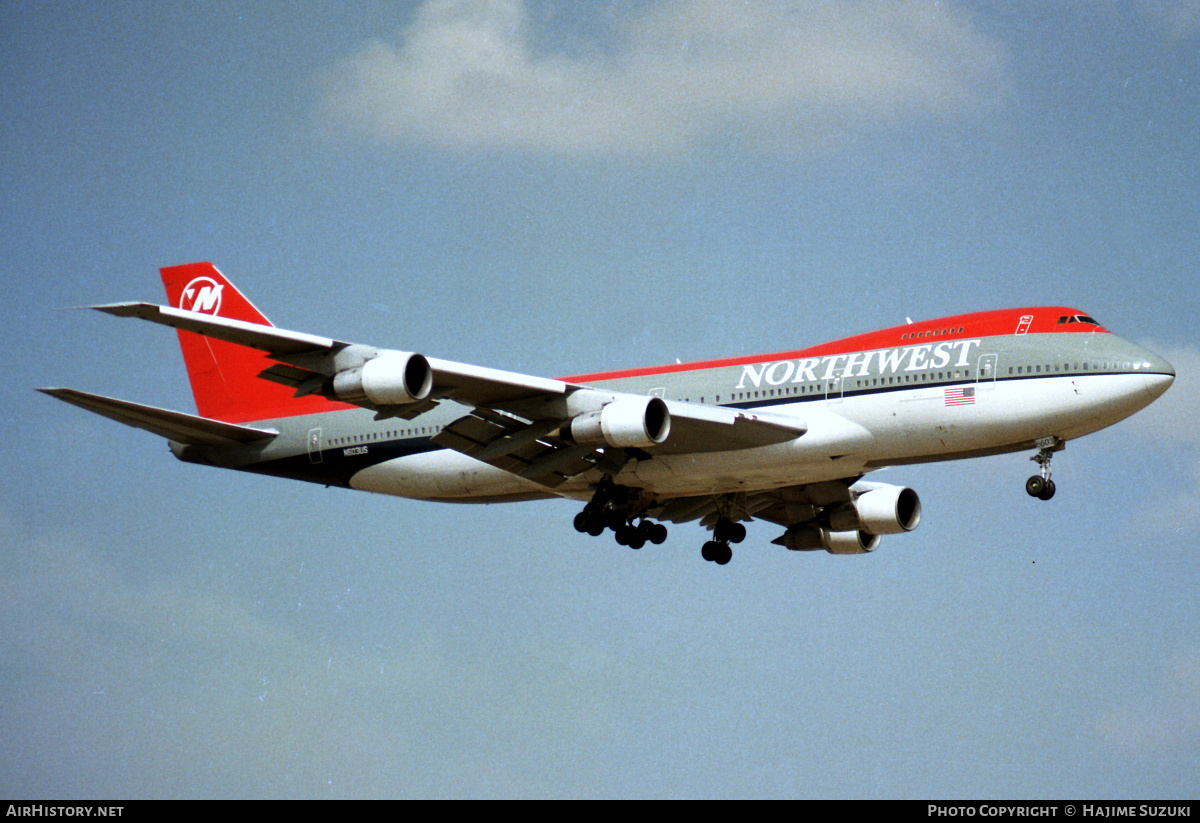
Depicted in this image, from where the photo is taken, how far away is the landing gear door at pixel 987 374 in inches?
1299

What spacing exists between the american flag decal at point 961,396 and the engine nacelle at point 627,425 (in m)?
6.40

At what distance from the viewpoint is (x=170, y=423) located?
1491 inches

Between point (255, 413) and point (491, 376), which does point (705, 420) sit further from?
point (255, 413)

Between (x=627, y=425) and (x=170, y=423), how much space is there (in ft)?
42.0

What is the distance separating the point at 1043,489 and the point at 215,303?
2461 cm

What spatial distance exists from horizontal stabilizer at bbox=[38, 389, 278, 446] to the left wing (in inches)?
174

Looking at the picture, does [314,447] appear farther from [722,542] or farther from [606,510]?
[722,542]

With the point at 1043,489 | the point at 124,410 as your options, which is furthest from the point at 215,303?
the point at 1043,489

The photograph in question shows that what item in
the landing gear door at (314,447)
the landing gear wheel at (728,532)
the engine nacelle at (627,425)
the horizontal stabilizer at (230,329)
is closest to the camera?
the horizontal stabilizer at (230,329)

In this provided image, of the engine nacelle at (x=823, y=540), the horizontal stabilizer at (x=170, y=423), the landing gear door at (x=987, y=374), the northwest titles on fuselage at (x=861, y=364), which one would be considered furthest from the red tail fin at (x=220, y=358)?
the landing gear door at (x=987, y=374)

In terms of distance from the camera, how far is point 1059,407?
3244 cm

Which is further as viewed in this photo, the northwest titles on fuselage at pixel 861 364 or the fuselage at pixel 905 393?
the northwest titles on fuselage at pixel 861 364

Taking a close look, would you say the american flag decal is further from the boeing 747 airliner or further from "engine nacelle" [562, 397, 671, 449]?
"engine nacelle" [562, 397, 671, 449]

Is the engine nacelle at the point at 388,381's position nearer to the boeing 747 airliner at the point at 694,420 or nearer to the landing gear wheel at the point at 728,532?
the boeing 747 airliner at the point at 694,420
